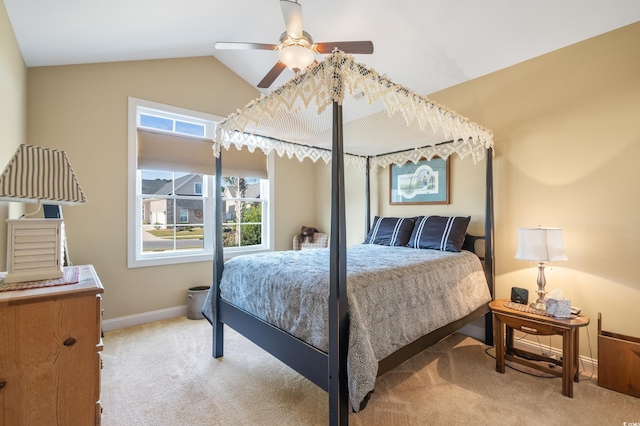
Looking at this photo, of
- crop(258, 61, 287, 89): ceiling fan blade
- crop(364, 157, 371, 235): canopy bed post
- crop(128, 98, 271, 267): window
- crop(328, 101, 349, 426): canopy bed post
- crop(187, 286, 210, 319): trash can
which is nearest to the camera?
crop(328, 101, 349, 426): canopy bed post

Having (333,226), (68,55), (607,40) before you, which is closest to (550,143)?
(607,40)

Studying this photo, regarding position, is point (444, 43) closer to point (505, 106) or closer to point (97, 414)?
point (505, 106)

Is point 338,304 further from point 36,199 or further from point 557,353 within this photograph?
point 557,353

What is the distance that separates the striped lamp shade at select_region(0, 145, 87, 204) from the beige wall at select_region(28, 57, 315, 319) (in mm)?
1947

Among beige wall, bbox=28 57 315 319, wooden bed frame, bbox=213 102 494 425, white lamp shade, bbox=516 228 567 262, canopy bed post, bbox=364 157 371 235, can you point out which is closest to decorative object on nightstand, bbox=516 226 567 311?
white lamp shade, bbox=516 228 567 262

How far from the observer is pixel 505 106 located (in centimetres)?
279

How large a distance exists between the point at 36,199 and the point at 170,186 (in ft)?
7.99

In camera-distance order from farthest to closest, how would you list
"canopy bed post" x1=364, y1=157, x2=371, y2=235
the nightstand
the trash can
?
"canopy bed post" x1=364, y1=157, x2=371, y2=235
the trash can
the nightstand

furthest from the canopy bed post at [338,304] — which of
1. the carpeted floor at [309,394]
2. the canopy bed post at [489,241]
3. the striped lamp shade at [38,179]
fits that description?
the canopy bed post at [489,241]

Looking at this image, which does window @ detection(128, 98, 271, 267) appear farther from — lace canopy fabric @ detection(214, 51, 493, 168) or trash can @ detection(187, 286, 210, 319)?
lace canopy fabric @ detection(214, 51, 493, 168)

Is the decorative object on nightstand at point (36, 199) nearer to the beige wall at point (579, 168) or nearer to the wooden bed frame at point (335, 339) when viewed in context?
the wooden bed frame at point (335, 339)

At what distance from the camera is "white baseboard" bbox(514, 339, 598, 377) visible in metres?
2.26

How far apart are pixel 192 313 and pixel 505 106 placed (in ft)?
13.0

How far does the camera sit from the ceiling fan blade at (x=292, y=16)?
185cm
